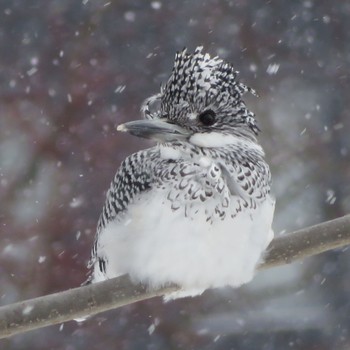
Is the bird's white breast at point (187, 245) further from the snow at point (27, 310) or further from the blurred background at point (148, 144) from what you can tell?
the blurred background at point (148, 144)

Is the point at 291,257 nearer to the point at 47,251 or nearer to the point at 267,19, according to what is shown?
the point at 47,251

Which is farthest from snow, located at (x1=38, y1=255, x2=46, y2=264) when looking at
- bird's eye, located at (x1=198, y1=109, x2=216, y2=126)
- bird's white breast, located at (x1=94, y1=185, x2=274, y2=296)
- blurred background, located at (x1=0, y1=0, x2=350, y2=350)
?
bird's eye, located at (x1=198, y1=109, x2=216, y2=126)

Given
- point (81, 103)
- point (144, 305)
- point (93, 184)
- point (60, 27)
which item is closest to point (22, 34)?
point (60, 27)

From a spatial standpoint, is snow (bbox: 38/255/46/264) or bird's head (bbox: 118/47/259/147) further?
snow (bbox: 38/255/46/264)

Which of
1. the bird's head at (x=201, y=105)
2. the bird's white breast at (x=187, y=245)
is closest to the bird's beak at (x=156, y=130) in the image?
the bird's head at (x=201, y=105)

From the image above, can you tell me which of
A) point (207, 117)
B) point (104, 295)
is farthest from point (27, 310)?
point (207, 117)

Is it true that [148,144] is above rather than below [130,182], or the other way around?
below

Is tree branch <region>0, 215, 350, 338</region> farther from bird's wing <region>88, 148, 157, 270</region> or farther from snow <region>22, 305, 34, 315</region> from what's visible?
bird's wing <region>88, 148, 157, 270</region>

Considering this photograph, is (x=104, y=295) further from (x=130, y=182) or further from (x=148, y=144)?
(x=148, y=144)
